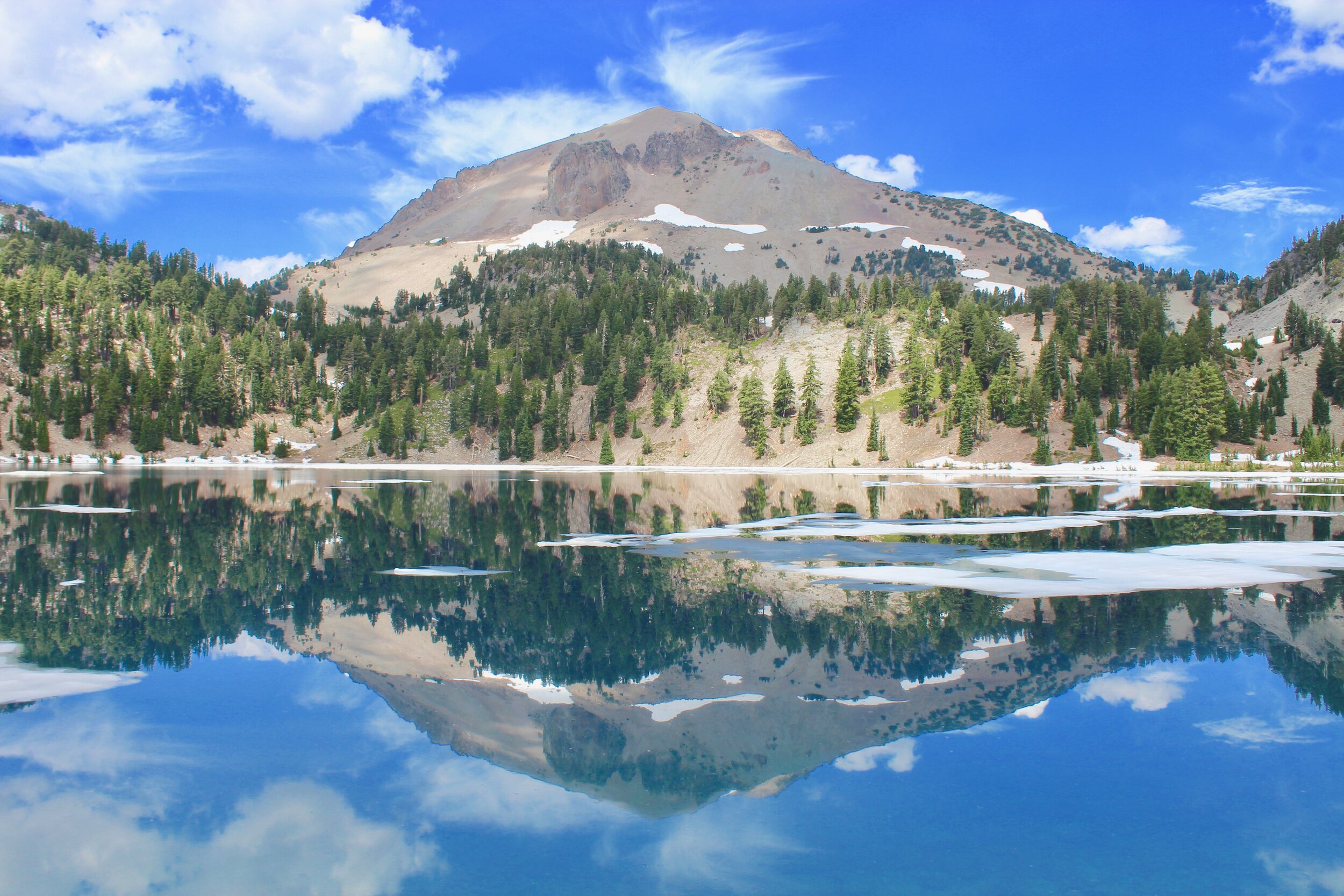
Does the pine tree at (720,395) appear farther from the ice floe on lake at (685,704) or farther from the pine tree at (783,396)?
the ice floe on lake at (685,704)

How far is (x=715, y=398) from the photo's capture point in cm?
12581

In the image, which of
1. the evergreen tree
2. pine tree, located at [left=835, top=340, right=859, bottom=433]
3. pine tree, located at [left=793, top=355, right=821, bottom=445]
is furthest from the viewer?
pine tree, located at [left=835, top=340, right=859, bottom=433]

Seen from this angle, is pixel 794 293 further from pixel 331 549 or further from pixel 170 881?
pixel 170 881

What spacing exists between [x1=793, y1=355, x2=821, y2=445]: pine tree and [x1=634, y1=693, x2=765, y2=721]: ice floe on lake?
333 feet

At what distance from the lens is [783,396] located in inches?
4673

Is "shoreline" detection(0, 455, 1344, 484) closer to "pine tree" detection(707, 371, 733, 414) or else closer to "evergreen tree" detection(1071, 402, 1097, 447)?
"evergreen tree" detection(1071, 402, 1097, 447)

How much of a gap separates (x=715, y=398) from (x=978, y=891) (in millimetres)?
119631

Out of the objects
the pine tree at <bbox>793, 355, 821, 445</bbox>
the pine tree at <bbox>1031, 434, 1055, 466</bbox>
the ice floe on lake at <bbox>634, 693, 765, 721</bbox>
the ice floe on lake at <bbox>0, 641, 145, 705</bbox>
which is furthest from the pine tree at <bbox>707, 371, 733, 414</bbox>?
the ice floe on lake at <bbox>634, 693, 765, 721</bbox>

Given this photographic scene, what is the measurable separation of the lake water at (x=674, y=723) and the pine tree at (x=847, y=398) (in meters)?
89.1

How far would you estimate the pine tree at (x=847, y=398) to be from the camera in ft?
370

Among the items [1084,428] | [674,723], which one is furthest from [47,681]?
[1084,428]

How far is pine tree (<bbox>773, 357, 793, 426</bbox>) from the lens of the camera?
118 metres

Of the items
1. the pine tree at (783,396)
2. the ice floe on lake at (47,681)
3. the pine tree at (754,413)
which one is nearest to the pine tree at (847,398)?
the pine tree at (783,396)

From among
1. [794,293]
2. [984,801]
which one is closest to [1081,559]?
[984,801]
